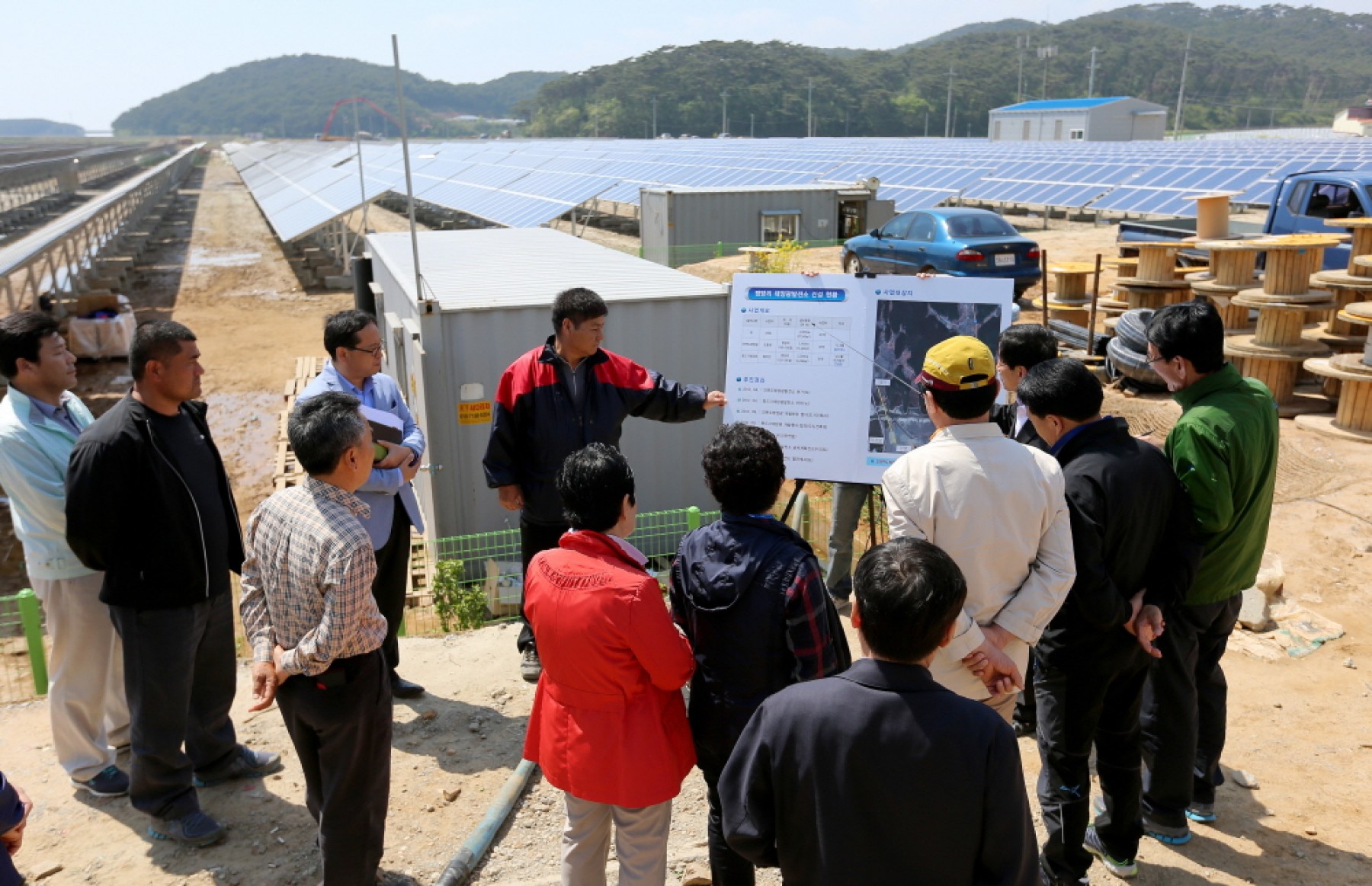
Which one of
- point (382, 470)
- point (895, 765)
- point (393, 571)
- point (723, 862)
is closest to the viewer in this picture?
point (895, 765)

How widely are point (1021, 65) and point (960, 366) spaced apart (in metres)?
105

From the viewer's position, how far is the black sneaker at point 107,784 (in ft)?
12.2

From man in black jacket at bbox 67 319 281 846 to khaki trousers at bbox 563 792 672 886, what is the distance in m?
1.56

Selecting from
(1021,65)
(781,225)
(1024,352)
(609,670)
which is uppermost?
(1021,65)

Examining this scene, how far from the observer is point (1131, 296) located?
469 inches

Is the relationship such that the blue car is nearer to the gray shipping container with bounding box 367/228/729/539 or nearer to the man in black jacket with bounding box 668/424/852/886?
the gray shipping container with bounding box 367/228/729/539

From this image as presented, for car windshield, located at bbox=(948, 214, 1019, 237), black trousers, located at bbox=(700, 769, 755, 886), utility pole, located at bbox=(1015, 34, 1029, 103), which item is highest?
utility pole, located at bbox=(1015, 34, 1029, 103)

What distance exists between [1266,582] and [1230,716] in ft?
5.32

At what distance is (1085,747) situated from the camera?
308cm

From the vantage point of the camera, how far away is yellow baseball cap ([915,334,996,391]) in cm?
271

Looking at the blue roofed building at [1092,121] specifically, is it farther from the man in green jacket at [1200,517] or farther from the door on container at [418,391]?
the man in green jacket at [1200,517]

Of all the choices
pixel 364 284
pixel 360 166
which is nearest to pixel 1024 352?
pixel 364 284

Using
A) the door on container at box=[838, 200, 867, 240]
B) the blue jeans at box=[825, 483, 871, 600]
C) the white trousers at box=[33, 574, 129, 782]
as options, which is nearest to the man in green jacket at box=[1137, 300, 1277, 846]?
the blue jeans at box=[825, 483, 871, 600]

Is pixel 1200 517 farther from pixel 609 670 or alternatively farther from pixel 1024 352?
pixel 609 670
